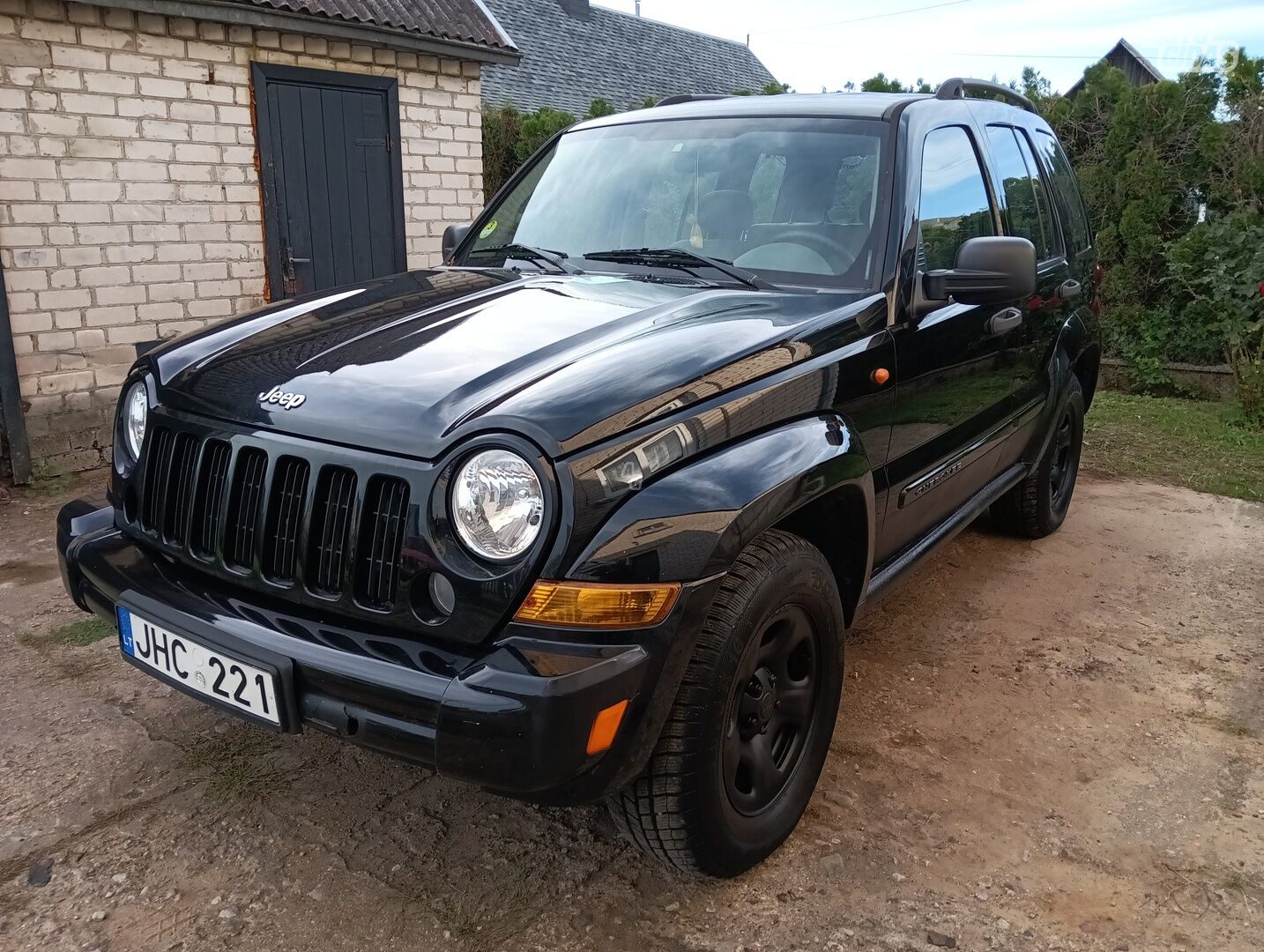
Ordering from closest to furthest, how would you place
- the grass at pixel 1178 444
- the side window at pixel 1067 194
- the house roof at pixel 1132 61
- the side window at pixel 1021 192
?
the side window at pixel 1021 192 < the side window at pixel 1067 194 < the grass at pixel 1178 444 < the house roof at pixel 1132 61

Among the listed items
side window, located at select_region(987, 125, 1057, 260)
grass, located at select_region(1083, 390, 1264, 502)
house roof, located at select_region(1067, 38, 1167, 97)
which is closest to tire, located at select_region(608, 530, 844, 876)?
side window, located at select_region(987, 125, 1057, 260)

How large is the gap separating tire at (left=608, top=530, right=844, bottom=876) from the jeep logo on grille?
1016 mm

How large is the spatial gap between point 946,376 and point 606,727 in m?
1.79

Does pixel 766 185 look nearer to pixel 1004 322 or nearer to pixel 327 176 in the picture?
pixel 1004 322

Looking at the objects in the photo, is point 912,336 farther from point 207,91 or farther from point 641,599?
point 207,91

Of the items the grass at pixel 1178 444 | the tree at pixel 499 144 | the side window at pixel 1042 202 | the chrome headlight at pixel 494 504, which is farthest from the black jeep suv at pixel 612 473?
the tree at pixel 499 144

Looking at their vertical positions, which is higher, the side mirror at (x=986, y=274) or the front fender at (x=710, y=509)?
the side mirror at (x=986, y=274)

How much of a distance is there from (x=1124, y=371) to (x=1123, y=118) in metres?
2.21

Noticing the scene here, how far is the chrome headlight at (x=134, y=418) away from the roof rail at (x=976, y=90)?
8.90ft

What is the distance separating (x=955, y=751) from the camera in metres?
2.90

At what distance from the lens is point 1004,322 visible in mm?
3400

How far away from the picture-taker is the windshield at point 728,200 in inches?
112

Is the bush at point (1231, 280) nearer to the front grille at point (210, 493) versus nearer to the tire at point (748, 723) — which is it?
the tire at point (748, 723)

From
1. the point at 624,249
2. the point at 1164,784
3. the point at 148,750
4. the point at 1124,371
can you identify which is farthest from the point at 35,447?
the point at 1124,371
